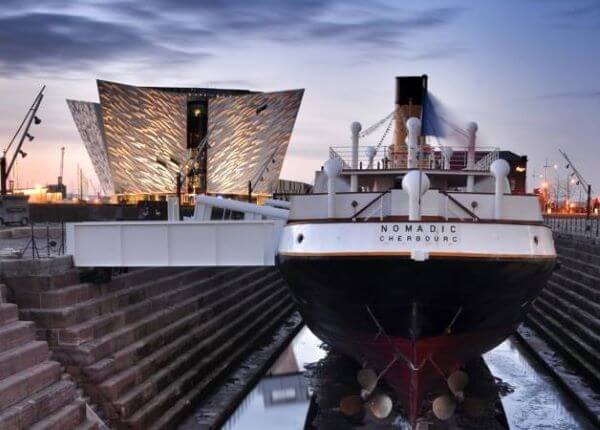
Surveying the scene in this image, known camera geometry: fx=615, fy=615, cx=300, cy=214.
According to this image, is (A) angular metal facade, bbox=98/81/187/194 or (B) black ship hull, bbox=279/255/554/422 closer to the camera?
(B) black ship hull, bbox=279/255/554/422

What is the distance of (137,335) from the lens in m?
16.1

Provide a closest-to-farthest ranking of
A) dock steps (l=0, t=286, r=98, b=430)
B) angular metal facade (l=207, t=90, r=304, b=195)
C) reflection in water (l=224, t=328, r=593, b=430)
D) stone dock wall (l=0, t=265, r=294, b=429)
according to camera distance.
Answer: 1. dock steps (l=0, t=286, r=98, b=430)
2. stone dock wall (l=0, t=265, r=294, b=429)
3. reflection in water (l=224, t=328, r=593, b=430)
4. angular metal facade (l=207, t=90, r=304, b=195)


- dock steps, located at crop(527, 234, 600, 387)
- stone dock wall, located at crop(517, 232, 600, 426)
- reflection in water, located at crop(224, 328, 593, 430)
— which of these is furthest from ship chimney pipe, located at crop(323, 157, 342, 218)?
dock steps, located at crop(527, 234, 600, 387)

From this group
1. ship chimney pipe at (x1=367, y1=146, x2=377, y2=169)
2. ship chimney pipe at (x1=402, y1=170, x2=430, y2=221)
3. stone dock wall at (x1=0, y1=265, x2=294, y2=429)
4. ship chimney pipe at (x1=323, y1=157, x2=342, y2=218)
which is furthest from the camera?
ship chimney pipe at (x1=367, y1=146, x2=377, y2=169)

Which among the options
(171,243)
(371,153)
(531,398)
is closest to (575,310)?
(531,398)

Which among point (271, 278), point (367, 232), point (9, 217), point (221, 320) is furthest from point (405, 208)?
point (9, 217)

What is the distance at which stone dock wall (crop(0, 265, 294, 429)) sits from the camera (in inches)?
524

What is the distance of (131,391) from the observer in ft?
46.7

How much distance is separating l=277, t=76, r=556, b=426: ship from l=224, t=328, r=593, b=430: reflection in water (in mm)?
1901

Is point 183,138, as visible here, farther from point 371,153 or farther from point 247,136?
point 371,153

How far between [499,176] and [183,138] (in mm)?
79596

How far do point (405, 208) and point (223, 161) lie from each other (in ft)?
260

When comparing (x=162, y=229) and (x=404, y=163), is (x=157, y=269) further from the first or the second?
(x=404, y=163)

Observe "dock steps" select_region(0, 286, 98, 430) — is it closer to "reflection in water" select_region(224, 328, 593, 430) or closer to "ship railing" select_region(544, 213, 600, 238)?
"reflection in water" select_region(224, 328, 593, 430)
